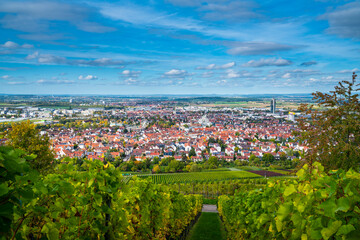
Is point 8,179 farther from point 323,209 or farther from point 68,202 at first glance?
point 323,209

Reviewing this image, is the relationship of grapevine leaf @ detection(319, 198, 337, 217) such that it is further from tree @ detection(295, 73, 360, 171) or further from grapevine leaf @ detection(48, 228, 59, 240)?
tree @ detection(295, 73, 360, 171)

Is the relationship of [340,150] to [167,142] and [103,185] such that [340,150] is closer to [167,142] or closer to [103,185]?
[103,185]

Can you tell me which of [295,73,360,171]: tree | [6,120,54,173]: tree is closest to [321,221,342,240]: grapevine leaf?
[295,73,360,171]: tree

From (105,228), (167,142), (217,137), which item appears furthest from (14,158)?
(217,137)

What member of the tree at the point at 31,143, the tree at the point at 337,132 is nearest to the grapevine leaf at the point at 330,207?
the tree at the point at 337,132

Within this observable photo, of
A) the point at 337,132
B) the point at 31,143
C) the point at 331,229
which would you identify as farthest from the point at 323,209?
the point at 31,143

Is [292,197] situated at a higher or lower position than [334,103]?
lower
